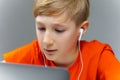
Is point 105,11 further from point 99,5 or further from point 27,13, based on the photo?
point 27,13

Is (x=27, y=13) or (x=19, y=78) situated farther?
(x=27, y=13)

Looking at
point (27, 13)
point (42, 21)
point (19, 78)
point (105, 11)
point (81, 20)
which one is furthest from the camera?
point (27, 13)

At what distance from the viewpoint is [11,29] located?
1506 millimetres

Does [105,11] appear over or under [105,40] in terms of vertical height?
over

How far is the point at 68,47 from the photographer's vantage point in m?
0.90

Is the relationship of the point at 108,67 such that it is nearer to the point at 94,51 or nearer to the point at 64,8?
the point at 94,51

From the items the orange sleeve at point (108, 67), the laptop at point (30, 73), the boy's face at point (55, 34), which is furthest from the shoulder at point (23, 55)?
the laptop at point (30, 73)

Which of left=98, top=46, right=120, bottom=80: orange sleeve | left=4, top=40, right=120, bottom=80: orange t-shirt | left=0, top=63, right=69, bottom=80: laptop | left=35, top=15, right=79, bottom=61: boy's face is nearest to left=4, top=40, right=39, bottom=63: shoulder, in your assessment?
left=4, top=40, right=120, bottom=80: orange t-shirt

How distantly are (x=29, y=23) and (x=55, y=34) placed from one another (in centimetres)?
74

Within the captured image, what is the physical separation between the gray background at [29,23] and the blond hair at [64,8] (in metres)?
0.48

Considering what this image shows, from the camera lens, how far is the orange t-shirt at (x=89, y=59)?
0.91m

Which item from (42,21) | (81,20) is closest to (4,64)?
(42,21)

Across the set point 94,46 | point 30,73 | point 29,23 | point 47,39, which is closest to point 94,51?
point 94,46

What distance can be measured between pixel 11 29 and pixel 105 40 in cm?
53
